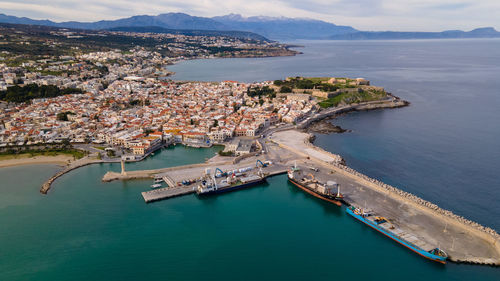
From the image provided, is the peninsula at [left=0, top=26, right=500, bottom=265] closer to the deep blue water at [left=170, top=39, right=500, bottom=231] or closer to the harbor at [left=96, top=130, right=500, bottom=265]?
the harbor at [left=96, top=130, right=500, bottom=265]

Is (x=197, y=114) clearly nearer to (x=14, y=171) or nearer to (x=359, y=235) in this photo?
(x=14, y=171)

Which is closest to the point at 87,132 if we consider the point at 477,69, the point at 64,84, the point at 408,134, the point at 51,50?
the point at 64,84

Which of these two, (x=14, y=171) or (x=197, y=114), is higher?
(x=197, y=114)

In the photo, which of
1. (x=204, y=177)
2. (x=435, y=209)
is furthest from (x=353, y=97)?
(x=204, y=177)

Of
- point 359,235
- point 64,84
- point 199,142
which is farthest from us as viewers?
point 64,84

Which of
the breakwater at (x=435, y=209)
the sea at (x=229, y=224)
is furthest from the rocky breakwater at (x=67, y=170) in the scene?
the breakwater at (x=435, y=209)

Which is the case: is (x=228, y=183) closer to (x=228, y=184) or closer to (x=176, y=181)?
(x=228, y=184)

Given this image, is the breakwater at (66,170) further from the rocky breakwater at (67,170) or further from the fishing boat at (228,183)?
the fishing boat at (228,183)
